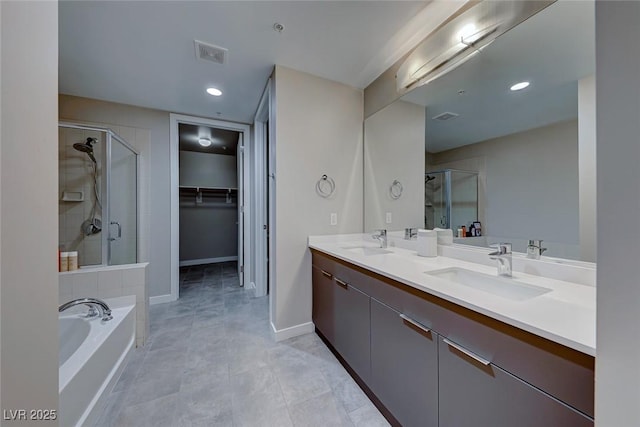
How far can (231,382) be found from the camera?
5.02ft

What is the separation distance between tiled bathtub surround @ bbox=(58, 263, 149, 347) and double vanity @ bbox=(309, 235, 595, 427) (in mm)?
1703

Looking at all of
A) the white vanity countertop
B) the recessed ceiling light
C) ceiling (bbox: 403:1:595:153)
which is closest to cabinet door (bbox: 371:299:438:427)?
the white vanity countertop

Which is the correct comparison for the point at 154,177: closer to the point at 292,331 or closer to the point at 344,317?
the point at 292,331

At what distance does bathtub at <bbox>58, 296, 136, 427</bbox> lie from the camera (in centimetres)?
110

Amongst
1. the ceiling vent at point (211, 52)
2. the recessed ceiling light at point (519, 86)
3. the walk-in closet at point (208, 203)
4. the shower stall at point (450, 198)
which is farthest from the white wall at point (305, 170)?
the walk-in closet at point (208, 203)

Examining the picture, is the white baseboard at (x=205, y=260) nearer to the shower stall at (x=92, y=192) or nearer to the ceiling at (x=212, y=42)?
the shower stall at (x=92, y=192)

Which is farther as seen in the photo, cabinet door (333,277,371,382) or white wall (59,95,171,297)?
white wall (59,95,171,297)

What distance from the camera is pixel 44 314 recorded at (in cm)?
60

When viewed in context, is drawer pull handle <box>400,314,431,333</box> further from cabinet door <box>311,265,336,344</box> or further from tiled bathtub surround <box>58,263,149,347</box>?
tiled bathtub surround <box>58,263,149,347</box>

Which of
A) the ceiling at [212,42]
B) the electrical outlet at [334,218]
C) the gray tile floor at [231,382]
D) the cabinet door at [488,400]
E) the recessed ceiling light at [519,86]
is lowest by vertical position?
the gray tile floor at [231,382]

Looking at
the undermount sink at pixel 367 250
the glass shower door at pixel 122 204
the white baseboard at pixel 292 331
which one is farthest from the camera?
the glass shower door at pixel 122 204

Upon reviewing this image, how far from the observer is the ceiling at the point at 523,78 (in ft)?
3.25

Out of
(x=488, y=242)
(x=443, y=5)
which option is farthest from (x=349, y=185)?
(x=443, y=5)

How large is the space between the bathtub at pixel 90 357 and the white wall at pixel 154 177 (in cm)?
105
